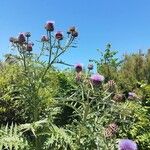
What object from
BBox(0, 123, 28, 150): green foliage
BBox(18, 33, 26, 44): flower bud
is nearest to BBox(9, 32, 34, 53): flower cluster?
BBox(18, 33, 26, 44): flower bud

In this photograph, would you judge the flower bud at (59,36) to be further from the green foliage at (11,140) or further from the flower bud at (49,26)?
the green foliage at (11,140)

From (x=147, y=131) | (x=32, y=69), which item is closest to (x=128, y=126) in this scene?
(x=147, y=131)

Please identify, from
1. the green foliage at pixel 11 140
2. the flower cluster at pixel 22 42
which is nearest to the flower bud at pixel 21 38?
the flower cluster at pixel 22 42

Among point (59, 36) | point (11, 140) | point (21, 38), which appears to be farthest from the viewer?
point (21, 38)

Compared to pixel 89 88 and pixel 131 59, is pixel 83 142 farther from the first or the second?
pixel 131 59

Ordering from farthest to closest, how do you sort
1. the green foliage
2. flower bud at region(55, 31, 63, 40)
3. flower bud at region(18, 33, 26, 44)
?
1. flower bud at region(18, 33, 26, 44)
2. flower bud at region(55, 31, 63, 40)
3. the green foliage

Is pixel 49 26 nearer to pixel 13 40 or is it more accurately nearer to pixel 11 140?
pixel 13 40

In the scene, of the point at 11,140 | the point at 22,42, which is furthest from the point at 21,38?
the point at 11,140

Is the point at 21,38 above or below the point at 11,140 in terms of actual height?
above

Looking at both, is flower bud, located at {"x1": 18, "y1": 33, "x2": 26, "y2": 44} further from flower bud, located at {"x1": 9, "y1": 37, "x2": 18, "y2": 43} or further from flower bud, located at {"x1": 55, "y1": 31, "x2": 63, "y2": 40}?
flower bud, located at {"x1": 55, "y1": 31, "x2": 63, "y2": 40}

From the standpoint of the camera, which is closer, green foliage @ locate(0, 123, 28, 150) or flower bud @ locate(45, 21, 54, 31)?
green foliage @ locate(0, 123, 28, 150)

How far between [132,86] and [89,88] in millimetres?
8521

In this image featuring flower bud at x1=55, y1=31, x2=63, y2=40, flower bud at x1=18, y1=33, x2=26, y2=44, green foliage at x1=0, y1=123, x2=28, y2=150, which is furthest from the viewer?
flower bud at x1=18, y1=33, x2=26, y2=44

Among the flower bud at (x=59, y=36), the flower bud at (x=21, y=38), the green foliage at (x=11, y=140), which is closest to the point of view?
the green foliage at (x=11, y=140)
